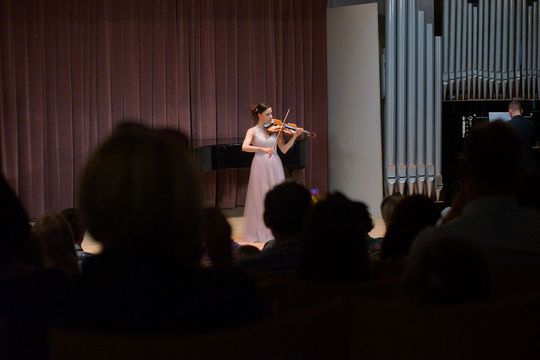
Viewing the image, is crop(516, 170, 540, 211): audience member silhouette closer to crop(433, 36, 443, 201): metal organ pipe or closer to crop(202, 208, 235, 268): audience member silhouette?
crop(202, 208, 235, 268): audience member silhouette

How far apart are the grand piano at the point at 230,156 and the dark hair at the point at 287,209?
534cm

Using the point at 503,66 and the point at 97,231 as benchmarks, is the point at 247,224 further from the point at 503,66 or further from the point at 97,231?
the point at 97,231

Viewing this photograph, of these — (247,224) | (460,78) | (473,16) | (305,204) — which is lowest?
(247,224)

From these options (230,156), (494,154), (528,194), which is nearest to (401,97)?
(230,156)

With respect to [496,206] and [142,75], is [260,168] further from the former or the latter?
[496,206]

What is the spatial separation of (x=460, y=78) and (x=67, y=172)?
4.69m

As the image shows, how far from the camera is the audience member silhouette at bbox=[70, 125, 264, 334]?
161cm

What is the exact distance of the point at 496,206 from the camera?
2592 millimetres

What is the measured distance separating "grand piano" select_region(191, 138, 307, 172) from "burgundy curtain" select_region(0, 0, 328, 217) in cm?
117

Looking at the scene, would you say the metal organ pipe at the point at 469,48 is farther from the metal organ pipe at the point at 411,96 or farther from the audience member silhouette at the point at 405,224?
the audience member silhouette at the point at 405,224

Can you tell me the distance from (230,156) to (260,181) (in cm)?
76

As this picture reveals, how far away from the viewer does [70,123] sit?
948cm

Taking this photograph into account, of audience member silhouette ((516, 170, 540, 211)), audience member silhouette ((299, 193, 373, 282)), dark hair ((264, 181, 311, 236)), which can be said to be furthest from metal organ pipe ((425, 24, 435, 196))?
audience member silhouette ((299, 193, 373, 282))

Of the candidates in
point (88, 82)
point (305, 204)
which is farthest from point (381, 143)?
point (305, 204)
